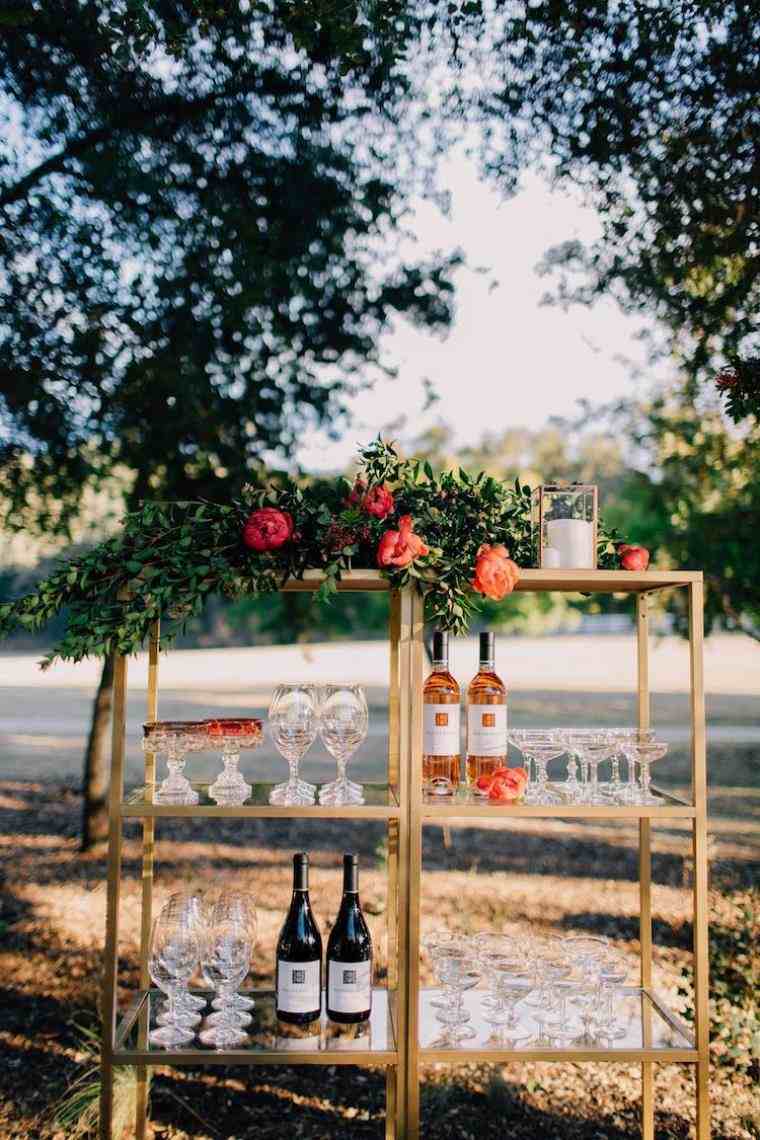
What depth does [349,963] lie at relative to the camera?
6.49 feet

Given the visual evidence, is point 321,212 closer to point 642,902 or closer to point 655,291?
point 655,291

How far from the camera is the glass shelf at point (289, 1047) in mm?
1821

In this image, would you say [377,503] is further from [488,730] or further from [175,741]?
[175,741]

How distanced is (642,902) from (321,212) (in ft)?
9.30

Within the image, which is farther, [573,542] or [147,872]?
[147,872]

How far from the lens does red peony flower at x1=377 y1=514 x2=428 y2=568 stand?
71.1 inches

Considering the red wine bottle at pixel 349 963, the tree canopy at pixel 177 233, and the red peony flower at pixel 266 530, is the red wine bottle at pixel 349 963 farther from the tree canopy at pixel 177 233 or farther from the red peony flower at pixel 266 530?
the tree canopy at pixel 177 233

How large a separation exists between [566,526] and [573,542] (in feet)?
0.13

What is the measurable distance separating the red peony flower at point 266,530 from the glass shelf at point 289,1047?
40.2 inches

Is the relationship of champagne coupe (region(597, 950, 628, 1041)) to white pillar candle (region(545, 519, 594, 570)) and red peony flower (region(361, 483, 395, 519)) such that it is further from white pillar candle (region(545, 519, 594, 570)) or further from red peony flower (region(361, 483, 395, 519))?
red peony flower (region(361, 483, 395, 519))

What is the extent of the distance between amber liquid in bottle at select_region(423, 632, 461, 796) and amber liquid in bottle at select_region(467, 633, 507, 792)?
36mm

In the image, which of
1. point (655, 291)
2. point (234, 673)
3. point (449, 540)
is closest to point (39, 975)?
point (449, 540)

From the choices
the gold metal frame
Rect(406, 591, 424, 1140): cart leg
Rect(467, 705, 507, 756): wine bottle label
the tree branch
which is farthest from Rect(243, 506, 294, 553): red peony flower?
the tree branch

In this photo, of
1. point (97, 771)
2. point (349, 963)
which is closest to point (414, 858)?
point (349, 963)
